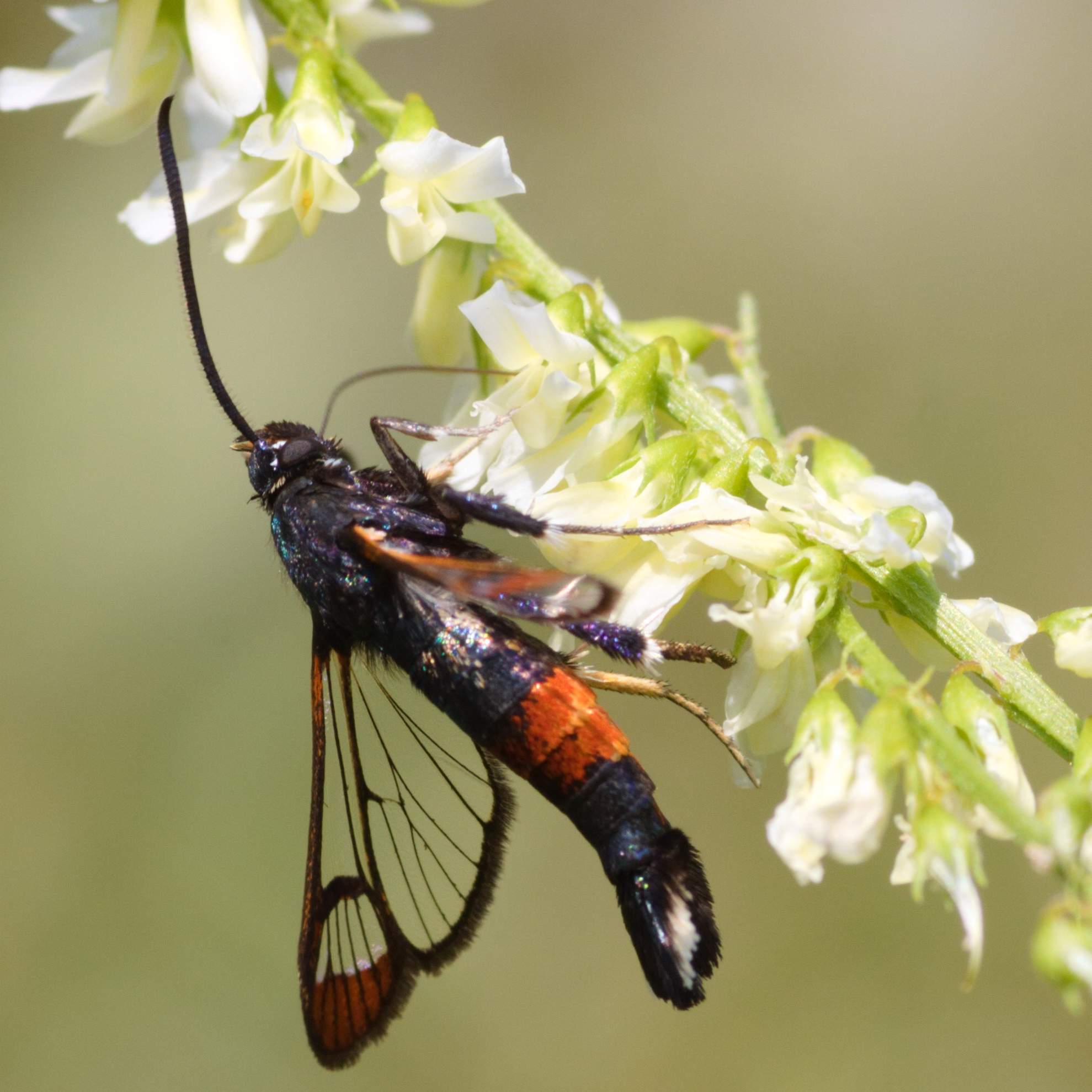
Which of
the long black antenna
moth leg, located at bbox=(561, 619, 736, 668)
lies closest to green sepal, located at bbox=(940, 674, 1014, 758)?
moth leg, located at bbox=(561, 619, 736, 668)

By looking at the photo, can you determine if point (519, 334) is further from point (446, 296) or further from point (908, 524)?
point (908, 524)

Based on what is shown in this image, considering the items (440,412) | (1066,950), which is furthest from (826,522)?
(440,412)

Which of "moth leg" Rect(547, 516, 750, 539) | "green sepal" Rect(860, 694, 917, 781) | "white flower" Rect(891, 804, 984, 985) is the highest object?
"moth leg" Rect(547, 516, 750, 539)

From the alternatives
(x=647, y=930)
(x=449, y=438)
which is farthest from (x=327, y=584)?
(x=647, y=930)

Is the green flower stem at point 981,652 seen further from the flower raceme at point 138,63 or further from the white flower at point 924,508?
the flower raceme at point 138,63

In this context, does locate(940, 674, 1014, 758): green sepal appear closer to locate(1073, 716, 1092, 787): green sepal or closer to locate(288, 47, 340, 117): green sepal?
locate(1073, 716, 1092, 787): green sepal

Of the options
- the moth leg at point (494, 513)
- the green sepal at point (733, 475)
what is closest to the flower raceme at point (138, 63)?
the moth leg at point (494, 513)
